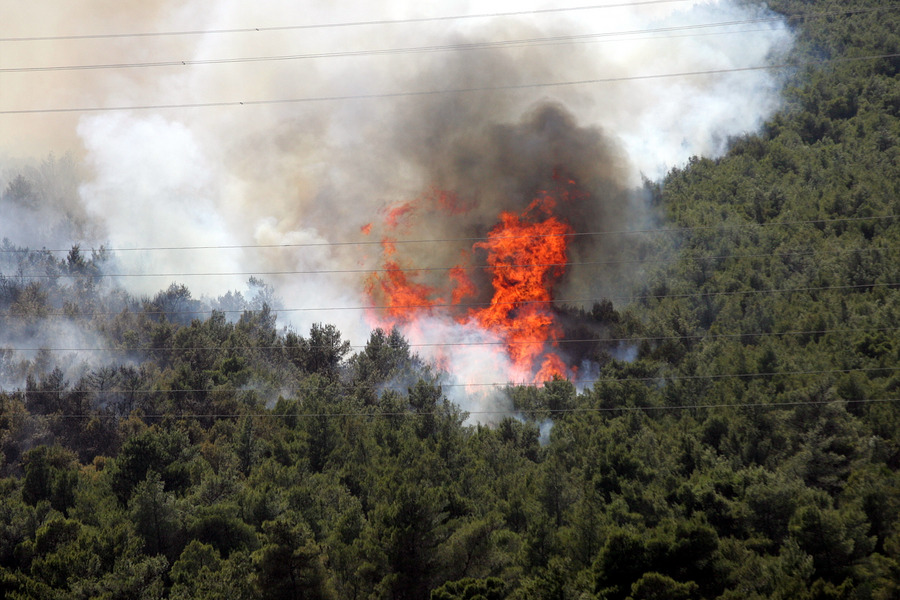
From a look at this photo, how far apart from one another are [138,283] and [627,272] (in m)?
71.8

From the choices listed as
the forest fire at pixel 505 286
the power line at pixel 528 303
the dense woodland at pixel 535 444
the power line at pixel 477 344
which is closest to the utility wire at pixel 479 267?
the forest fire at pixel 505 286

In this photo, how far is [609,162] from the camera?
105 m

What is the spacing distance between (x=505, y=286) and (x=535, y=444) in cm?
2808

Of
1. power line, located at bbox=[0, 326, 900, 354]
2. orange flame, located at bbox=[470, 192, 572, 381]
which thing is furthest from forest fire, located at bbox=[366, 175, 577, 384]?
power line, located at bbox=[0, 326, 900, 354]

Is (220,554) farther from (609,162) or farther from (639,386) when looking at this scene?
(609,162)

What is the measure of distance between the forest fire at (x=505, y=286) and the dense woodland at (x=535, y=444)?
188 inches

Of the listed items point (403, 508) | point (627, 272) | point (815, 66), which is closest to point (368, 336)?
point (627, 272)

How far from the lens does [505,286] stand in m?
87.9

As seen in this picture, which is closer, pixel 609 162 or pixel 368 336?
pixel 368 336

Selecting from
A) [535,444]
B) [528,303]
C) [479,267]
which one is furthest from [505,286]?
[535,444]

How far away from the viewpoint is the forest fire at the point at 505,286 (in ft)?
281

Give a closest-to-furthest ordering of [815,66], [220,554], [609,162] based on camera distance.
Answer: [220,554], [609,162], [815,66]

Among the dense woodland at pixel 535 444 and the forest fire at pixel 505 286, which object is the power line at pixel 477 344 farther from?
the forest fire at pixel 505 286

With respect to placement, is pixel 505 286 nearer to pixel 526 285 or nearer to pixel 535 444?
pixel 526 285
